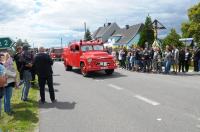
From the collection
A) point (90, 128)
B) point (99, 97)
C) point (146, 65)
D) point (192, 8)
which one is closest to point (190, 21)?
point (192, 8)

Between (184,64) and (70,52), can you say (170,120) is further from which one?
(70,52)

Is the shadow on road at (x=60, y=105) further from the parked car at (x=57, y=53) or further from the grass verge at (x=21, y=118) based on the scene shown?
the parked car at (x=57, y=53)

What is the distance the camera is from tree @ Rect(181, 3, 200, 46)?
71.6m

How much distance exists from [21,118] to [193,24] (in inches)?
2631

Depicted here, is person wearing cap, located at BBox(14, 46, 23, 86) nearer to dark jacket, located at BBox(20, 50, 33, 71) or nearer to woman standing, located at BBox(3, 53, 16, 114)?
dark jacket, located at BBox(20, 50, 33, 71)

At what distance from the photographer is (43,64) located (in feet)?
41.2

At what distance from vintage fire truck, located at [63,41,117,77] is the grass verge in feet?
29.3

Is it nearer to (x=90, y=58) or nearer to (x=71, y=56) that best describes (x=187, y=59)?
(x=90, y=58)

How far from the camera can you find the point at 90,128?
837 cm

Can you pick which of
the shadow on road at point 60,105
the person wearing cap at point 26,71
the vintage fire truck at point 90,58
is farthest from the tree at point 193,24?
the shadow on road at point 60,105

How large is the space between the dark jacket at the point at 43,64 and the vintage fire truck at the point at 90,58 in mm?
9298

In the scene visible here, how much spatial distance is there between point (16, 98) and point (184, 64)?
13229 millimetres

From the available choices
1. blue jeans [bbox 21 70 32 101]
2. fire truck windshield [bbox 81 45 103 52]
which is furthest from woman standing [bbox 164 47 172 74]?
blue jeans [bbox 21 70 32 101]

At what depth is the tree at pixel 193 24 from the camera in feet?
235
